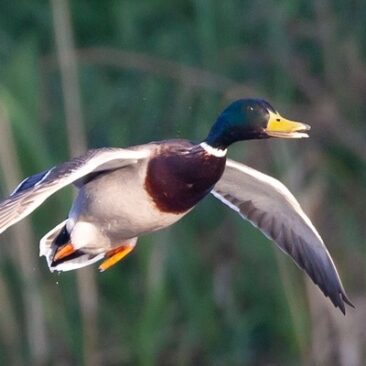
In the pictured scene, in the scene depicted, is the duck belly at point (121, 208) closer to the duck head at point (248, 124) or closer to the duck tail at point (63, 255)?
the duck tail at point (63, 255)

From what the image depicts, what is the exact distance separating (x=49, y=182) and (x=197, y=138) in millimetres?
2266

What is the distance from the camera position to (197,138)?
7.48 metres

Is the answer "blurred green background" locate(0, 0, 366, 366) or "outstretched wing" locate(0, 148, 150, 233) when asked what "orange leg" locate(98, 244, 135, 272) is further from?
"blurred green background" locate(0, 0, 366, 366)

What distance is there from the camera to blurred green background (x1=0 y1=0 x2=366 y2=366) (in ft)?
23.7

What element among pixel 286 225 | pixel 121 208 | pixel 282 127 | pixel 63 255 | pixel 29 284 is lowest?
pixel 29 284

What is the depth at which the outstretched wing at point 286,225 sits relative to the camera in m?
6.19

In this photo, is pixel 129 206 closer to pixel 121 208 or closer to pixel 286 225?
pixel 121 208

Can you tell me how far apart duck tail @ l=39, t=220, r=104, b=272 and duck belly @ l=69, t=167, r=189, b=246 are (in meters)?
0.13

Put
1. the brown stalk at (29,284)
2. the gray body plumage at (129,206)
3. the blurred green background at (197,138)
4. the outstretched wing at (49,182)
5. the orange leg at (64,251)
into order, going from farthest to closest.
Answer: the blurred green background at (197,138), the brown stalk at (29,284), the orange leg at (64,251), the gray body plumage at (129,206), the outstretched wing at (49,182)

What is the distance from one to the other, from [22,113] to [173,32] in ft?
4.89

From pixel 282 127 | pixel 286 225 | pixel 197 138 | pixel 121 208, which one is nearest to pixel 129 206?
pixel 121 208

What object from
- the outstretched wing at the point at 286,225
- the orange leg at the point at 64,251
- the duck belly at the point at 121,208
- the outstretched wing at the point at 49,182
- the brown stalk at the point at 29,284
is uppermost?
the outstretched wing at the point at 49,182

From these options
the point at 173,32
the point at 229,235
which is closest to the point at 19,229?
the point at 229,235

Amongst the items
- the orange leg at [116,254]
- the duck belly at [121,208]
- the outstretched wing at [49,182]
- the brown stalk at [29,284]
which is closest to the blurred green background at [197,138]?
the brown stalk at [29,284]
